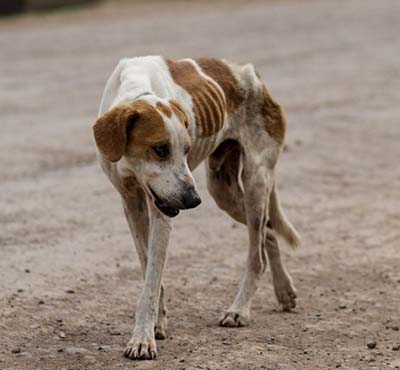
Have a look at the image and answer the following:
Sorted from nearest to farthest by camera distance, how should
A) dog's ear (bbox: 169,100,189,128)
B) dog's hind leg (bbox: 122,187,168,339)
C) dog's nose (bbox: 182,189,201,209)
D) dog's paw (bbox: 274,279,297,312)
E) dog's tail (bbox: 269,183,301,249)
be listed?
dog's nose (bbox: 182,189,201,209)
dog's ear (bbox: 169,100,189,128)
dog's hind leg (bbox: 122,187,168,339)
dog's paw (bbox: 274,279,297,312)
dog's tail (bbox: 269,183,301,249)

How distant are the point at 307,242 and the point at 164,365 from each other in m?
3.17

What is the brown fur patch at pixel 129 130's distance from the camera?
20.5 ft

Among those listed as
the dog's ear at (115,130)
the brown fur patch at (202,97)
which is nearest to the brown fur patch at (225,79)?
the brown fur patch at (202,97)

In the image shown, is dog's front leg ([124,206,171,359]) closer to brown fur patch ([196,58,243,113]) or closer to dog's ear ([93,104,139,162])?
dog's ear ([93,104,139,162])

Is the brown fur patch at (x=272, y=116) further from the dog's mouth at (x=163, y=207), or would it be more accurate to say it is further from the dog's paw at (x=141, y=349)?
the dog's paw at (x=141, y=349)

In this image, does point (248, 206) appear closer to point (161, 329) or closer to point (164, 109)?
point (161, 329)

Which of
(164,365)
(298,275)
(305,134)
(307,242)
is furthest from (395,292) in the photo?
(305,134)

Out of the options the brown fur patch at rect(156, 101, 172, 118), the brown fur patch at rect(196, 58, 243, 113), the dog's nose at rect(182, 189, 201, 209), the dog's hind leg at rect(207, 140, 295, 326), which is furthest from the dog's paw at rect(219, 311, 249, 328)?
the brown fur patch at rect(156, 101, 172, 118)

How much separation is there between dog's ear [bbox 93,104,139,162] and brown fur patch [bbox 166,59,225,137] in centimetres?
66

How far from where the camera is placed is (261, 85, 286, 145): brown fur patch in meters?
7.42

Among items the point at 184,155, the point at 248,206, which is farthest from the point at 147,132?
the point at 248,206

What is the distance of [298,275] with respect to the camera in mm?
8633

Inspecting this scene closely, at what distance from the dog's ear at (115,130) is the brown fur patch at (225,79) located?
3.36 ft

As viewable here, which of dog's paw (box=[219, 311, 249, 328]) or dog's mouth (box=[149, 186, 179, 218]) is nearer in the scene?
dog's mouth (box=[149, 186, 179, 218])
